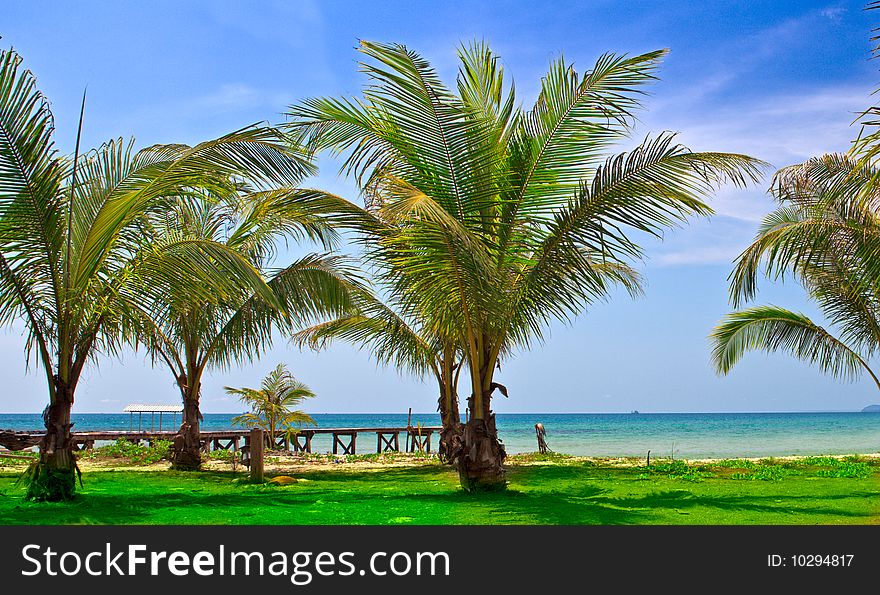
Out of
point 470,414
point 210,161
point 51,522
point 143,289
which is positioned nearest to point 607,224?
point 470,414

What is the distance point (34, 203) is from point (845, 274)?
1238cm

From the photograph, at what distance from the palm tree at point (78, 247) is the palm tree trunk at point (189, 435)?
5.50m

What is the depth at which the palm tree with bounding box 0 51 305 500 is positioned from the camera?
926 cm

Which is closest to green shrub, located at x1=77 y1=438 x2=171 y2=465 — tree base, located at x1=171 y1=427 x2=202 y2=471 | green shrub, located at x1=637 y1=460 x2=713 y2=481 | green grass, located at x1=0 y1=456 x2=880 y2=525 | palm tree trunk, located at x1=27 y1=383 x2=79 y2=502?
tree base, located at x1=171 y1=427 x2=202 y2=471

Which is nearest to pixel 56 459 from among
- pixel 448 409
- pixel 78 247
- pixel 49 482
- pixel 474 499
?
pixel 49 482

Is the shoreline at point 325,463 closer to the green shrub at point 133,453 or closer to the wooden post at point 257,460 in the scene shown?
the green shrub at point 133,453

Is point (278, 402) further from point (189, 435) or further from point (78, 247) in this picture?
point (78, 247)

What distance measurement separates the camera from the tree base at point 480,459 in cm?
1043

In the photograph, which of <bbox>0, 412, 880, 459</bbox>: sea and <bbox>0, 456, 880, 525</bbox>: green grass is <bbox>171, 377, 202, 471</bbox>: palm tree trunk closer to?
<bbox>0, 456, 880, 525</bbox>: green grass

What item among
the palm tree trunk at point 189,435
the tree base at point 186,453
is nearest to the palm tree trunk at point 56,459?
the palm tree trunk at point 189,435

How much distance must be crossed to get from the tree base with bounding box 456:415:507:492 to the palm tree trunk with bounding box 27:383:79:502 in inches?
193
